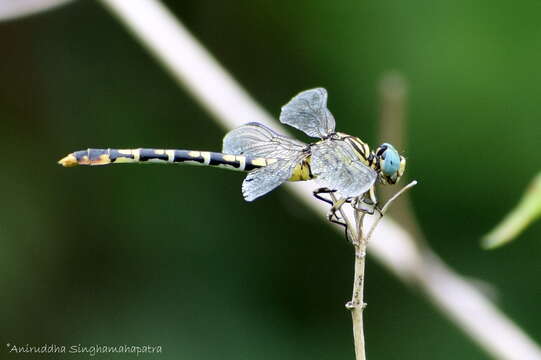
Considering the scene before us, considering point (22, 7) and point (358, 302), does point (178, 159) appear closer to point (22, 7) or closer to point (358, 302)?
point (358, 302)

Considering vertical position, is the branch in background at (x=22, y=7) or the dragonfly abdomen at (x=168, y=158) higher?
the branch in background at (x=22, y=7)

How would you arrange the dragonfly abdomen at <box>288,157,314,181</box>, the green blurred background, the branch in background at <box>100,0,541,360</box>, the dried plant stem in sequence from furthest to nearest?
the green blurred background
the branch in background at <box>100,0,541,360</box>
the dragonfly abdomen at <box>288,157,314,181</box>
the dried plant stem

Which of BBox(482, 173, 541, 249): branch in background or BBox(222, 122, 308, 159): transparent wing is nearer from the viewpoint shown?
BBox(482, 173, 541, 249): branch in background

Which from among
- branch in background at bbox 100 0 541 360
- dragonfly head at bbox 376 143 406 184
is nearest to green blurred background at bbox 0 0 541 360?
branch in background at bbox 100 0 541 360

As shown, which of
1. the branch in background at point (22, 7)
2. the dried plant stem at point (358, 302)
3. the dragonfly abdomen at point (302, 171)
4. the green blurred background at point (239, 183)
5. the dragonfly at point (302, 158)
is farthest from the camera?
→ the green blurred background at point (239, 183)

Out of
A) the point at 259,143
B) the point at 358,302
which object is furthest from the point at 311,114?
the point at 358,302

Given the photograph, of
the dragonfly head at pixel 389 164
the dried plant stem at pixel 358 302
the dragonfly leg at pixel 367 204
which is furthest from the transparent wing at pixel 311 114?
the dried plant stem at pixel 358 302

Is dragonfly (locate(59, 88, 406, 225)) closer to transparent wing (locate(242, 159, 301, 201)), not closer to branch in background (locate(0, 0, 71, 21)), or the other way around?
transparent wing (locate(242, 159, 301, 201))

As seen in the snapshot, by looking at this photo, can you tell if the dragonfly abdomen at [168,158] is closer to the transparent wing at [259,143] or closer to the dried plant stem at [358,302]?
the transparent wing at [259,143]
